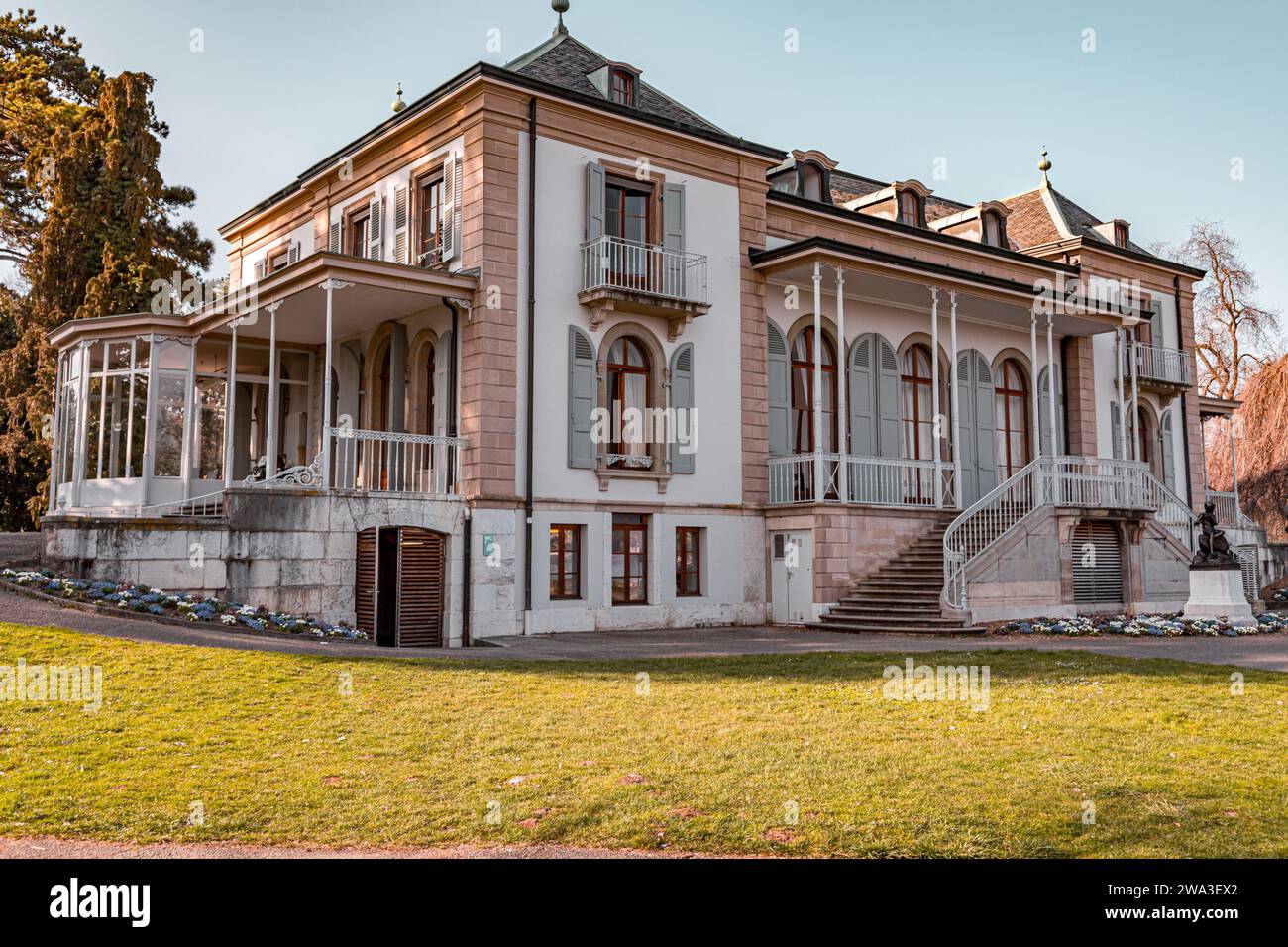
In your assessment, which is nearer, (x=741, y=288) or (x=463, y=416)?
(x=463, y=416)

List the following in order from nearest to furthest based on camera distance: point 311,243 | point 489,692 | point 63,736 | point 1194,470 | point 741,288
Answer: point 63,736 → point 489,692 → point 741,288 → point 311,243 → point 1194,470

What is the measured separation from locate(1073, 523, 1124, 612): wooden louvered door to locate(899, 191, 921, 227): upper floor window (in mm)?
9026

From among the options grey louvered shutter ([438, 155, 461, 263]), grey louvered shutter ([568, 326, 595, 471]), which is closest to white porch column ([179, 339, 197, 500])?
grey louvered shutter ([438, 155, 461, 263])

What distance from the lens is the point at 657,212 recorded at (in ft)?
67.1

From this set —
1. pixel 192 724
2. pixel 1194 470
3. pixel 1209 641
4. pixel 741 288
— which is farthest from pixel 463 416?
pixel 1194 470

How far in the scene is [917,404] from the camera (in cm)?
2466

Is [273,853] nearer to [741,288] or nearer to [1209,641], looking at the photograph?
[1209,641]

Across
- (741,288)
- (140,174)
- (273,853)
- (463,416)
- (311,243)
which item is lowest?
(273,853)

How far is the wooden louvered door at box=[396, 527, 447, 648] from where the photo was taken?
16.8 m

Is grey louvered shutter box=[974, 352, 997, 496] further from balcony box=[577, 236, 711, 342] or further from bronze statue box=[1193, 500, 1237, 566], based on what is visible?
balcony box=[577, 236, 711, 342]

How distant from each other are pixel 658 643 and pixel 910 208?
14882 millimetres

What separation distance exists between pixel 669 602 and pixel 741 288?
21.3ft

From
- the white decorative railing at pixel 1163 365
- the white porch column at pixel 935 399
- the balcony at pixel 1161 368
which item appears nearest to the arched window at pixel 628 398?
the white porch column at pixel 935 399

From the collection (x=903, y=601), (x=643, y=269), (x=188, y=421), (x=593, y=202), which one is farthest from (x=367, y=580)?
(x=903, y=601)
